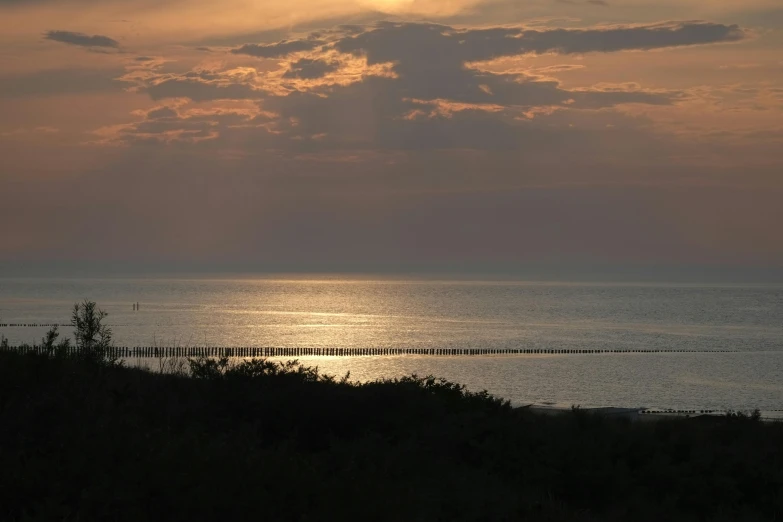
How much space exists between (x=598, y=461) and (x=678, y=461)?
2553mm

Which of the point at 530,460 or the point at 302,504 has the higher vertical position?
the point at 302,504

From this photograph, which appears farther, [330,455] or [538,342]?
[538,342]

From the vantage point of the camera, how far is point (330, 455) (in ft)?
40.4

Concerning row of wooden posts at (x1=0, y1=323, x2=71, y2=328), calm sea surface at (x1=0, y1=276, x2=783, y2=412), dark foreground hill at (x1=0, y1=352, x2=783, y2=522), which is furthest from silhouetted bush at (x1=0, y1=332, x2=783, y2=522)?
row of wooden posts at (x1=0, y1=323, x2=71, y2=328)

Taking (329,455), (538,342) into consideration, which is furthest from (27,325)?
(329,455)

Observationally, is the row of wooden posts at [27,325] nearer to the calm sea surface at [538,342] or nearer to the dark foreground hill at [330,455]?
the calm sea surface at [538,342]

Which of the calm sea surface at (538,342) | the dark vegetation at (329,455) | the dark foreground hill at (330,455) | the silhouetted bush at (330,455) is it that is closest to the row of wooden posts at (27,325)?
the calm sea surface at (538,342)

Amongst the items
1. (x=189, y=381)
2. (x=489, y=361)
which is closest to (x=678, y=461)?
(x=189, y=381)

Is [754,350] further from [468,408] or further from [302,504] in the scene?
[302,504]

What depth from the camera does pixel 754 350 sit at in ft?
364

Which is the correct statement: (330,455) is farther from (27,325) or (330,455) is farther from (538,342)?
(27,325)

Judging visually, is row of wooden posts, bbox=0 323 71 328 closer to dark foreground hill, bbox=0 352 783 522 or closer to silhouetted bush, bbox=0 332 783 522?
silhouetted bush, bbox=0 332 783 522

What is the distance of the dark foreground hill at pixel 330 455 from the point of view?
8.60 meters

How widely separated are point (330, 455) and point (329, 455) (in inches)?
2.0
